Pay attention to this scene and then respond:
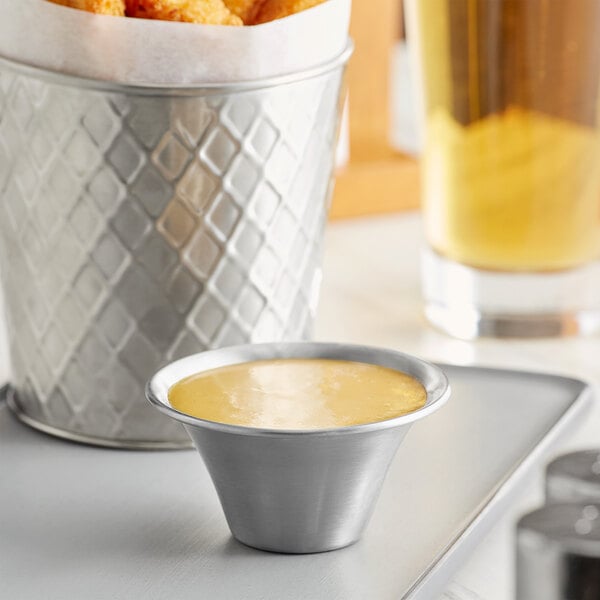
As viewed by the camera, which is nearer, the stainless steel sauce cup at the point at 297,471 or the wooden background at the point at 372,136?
the stainless steel sauce cup at the point at 297,471

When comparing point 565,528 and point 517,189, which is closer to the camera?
point 565,528

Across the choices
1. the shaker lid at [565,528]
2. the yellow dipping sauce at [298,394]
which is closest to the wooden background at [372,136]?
the yellow dipping sauce at [298,394]

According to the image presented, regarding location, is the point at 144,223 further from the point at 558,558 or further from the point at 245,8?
the point at 558,558

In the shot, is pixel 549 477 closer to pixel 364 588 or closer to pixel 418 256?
pixel 364 588

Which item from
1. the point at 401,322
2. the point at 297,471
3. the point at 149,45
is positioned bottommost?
the point at 401,322

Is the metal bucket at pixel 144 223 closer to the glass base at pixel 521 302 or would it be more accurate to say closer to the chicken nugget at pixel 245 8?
the chicken nugget at pixel 245 8

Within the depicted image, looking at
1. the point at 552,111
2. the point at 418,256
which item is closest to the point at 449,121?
the point at 552,111

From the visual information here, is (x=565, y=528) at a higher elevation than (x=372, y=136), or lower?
higher

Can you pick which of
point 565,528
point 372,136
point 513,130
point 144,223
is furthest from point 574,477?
point 372,136
